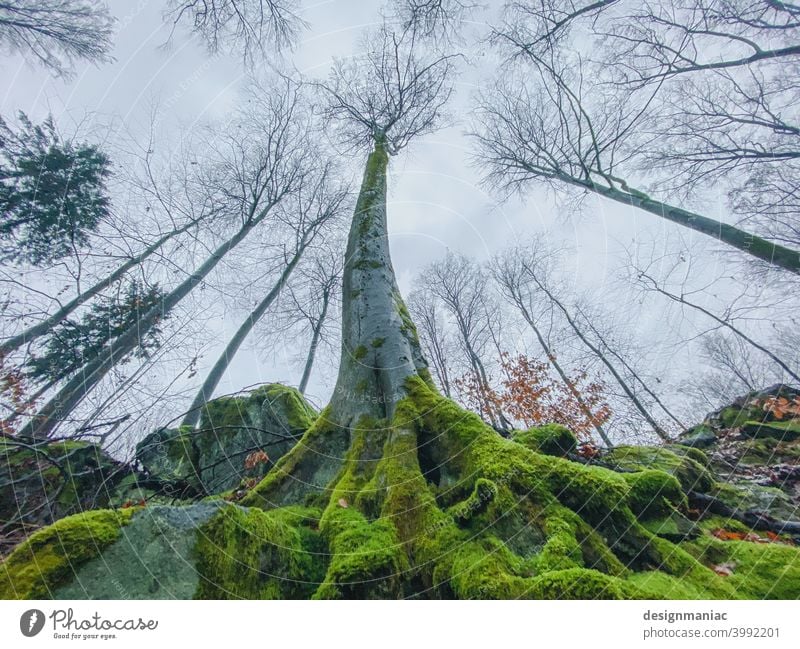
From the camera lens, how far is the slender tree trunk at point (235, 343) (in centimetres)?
754

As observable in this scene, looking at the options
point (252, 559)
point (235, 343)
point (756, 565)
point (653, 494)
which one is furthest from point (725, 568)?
point (235, 343)

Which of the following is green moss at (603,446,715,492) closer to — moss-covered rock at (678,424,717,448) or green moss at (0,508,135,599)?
moss-covered rock at (678,424,717,448)

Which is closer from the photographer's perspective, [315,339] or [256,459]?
→ [256,459]

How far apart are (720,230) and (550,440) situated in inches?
231

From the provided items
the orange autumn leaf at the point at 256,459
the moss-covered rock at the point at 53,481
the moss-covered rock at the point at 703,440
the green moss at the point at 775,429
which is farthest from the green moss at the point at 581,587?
the green moss at the point at 775,429

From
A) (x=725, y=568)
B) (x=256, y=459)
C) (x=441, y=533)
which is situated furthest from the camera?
(x=256, y=459)

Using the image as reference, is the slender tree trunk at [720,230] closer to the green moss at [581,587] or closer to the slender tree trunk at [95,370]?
the green moss at [581,587]

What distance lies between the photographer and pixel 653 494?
2.30 meters

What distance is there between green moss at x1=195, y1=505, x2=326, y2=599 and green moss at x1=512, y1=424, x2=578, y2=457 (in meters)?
1.99

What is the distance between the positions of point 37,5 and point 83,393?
6910 millimetres

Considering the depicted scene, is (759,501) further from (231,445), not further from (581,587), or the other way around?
(231,445)
